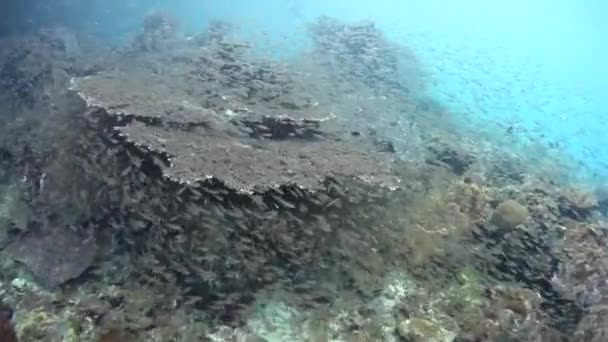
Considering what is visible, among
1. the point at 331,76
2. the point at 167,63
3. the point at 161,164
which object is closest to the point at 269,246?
the point at 161,164

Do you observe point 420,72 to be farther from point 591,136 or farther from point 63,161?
point 63,161

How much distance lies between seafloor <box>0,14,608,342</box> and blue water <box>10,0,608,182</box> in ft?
26.8

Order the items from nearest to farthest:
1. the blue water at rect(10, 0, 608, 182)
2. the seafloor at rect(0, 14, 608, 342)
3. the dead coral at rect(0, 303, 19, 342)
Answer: the dead coral at rect(0, 303, 19, 342) < the seafloor at rect(0, 14, 608, 342) < the blue water at rect(10, 0, 608, 182)

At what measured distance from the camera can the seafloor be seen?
6477 millimetres

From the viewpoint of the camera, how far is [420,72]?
20438mm

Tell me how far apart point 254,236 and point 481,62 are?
2082 centimetres

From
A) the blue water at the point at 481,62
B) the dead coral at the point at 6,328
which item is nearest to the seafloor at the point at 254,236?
the dead coral at the point at 6,328

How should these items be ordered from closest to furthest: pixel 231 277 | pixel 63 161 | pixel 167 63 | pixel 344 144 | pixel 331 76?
pixel 231 277 < pixel 63 161 < pixel 344 144 < pixel 167 63 < pixel 331 76

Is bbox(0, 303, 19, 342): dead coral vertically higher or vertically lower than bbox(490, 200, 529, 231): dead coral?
higher

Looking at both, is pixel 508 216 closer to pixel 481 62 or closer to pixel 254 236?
pixel 254 236

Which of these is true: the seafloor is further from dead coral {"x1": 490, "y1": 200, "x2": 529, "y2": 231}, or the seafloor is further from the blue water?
the blue water

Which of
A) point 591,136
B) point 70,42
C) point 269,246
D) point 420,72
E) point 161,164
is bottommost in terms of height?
point 591,136

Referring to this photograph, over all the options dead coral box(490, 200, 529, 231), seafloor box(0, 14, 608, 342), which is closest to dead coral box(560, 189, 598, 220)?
seafloor box(0, 14, 608, 342)

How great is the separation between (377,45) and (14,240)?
15.1 meters
